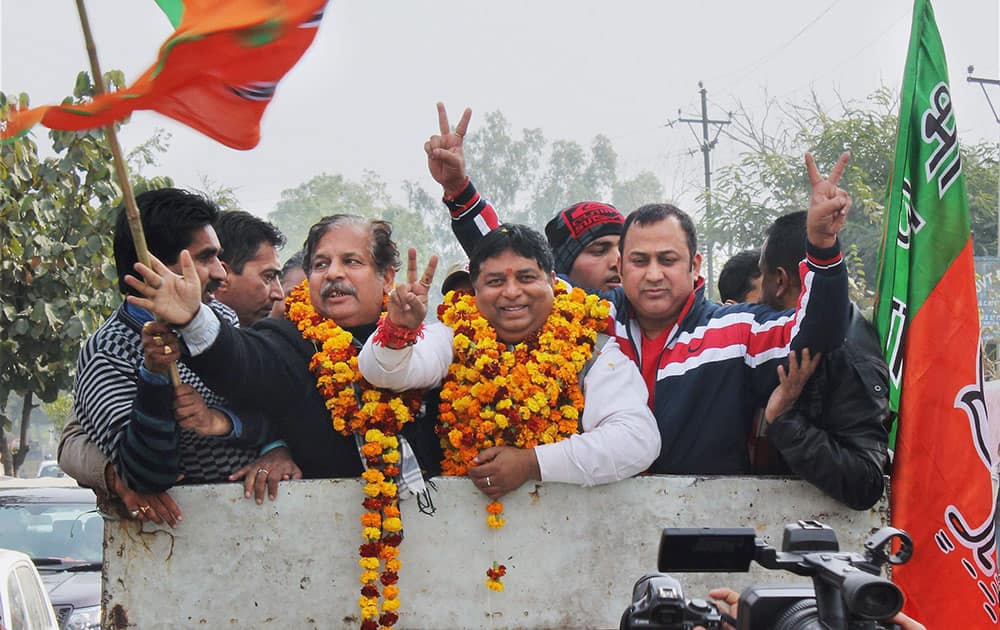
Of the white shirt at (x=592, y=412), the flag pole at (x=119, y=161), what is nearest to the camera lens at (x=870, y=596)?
the white shirt at (x=592, y=412)

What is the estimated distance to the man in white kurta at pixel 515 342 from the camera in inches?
148

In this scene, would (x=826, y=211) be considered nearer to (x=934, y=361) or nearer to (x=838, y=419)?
(x=838, y=419)

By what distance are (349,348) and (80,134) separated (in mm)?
5443

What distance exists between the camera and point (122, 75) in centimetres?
799

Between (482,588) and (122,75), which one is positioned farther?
(122,75)

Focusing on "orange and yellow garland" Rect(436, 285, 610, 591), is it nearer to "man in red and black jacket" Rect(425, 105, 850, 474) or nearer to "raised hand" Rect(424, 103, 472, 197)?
"man in red and black jacket" Rect(425, 105, 850, 474)

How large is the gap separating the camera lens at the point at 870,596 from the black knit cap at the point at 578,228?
10.4 feet

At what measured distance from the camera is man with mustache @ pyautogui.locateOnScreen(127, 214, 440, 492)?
3.49m

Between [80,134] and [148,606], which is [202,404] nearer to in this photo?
[148,606]

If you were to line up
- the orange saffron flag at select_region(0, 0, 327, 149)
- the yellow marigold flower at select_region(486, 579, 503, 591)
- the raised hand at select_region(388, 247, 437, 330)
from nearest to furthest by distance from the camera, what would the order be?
the orange saffron flag at select_region(0, 0, 327, 149), the raised hand at select_region(388, 247, 437, 330), the yellow marigold flower at select_region(486, 579, 503, 591)

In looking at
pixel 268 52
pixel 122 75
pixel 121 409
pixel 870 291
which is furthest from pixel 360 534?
pixel 870 291

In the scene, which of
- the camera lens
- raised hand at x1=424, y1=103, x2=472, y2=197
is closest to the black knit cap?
raised hand at x1=424, y1=103, x2=472, y2=197

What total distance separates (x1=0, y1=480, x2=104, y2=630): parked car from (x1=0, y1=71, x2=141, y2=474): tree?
2.99ft

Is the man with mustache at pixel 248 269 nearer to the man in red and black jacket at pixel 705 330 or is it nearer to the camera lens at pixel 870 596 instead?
the man in red and black jacket at pixel 705 330
